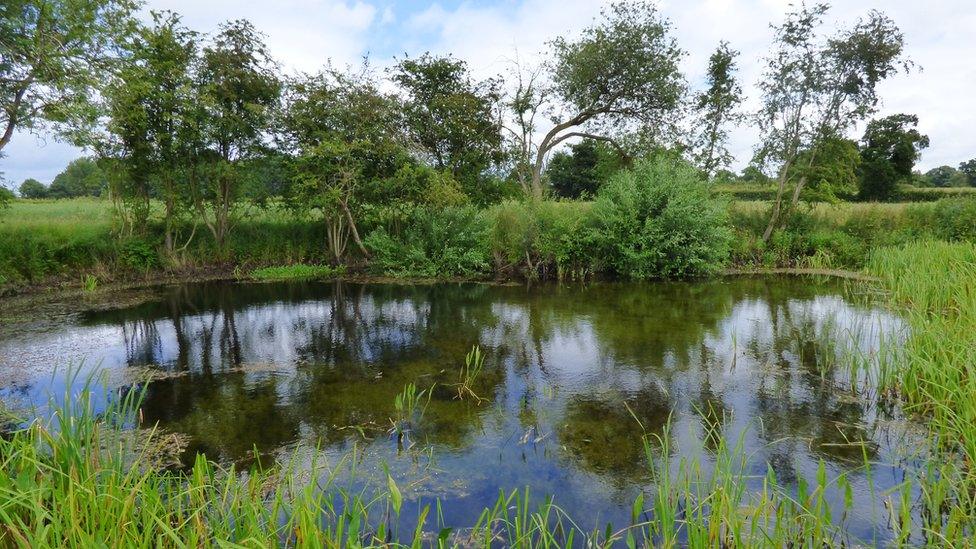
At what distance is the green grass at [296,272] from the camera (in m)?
15.4

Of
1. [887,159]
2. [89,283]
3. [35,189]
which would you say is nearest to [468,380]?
[89,283]

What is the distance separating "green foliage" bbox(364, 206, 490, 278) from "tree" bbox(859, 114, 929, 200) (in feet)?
106

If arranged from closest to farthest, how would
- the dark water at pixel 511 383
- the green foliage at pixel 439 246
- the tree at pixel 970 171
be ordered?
the dark water at pixel 511 383 → the green foliage at pixel 439 246 → the tree at pixel 970 171

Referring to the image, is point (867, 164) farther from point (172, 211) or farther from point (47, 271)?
point (47, 271)

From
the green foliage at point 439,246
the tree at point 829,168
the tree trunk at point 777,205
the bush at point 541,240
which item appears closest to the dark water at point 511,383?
the bush at point 541,240

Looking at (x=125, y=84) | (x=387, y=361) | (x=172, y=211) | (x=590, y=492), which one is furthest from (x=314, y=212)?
(x=590, y=492)

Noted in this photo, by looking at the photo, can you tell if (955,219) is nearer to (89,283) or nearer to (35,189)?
(89,283)

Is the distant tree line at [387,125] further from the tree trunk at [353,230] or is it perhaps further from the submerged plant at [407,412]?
the submerged plant at [407,412]

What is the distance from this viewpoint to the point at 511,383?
6527 mm

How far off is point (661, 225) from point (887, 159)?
102 feet

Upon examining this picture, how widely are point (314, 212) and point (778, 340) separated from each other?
15.2m

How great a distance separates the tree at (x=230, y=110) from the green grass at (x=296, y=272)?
1.76m

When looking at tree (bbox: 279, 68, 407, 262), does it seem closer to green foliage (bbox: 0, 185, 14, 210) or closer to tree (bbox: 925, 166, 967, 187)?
green foliage (bbox: 0, 185, 14, 210)

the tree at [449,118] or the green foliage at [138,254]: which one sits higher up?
the tree at [449,118]
